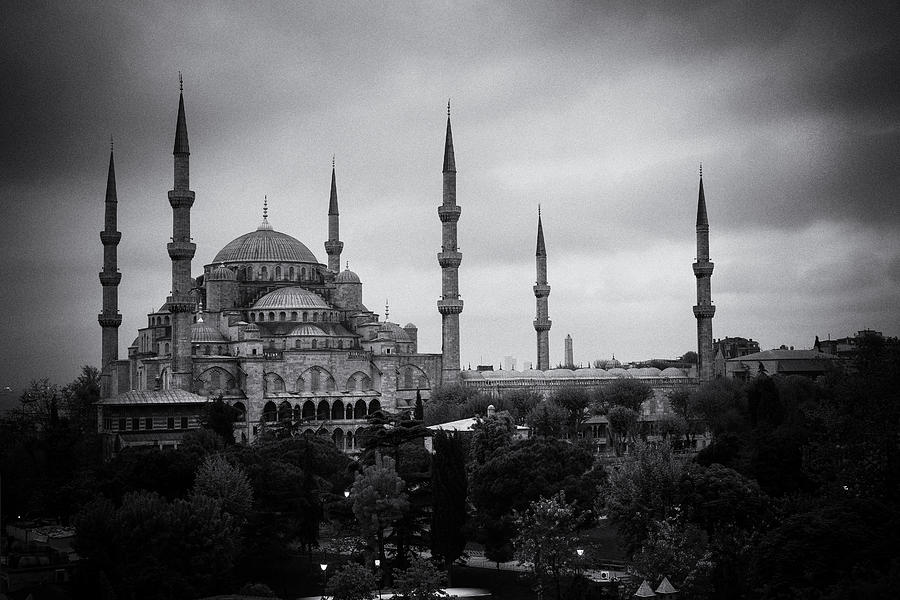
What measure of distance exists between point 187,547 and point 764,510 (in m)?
13.9

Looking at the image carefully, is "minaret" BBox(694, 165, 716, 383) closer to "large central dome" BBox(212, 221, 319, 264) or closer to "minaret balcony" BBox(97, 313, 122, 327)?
"large central dome" BBox(212, 221, 319, 264)

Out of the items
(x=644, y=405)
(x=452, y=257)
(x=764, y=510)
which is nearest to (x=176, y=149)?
(x=452, y=257)

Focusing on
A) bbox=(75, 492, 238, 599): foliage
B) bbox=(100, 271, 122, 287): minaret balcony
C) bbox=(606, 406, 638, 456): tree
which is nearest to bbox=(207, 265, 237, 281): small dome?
bbox=(100, 271, 122, 287): minaret balcony

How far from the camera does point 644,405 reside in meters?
64.1

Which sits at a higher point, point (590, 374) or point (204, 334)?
point (204, 334)

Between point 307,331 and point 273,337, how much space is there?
1765 mm

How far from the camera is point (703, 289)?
210 ft

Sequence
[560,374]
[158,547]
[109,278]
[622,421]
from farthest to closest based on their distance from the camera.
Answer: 1. [560,374]
2. [109,278]
3. [622,421]
4. [158,547]

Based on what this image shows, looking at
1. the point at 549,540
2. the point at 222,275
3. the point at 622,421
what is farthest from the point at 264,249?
the point at 549,540

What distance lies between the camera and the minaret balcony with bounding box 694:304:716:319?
6369 cm

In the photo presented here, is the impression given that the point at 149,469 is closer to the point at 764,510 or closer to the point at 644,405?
the point at 764,510

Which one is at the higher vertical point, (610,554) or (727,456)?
(727,456)

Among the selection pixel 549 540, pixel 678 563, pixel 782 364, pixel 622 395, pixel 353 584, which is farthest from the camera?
pixel 782 364

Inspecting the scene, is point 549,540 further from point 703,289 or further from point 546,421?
point 703,289
